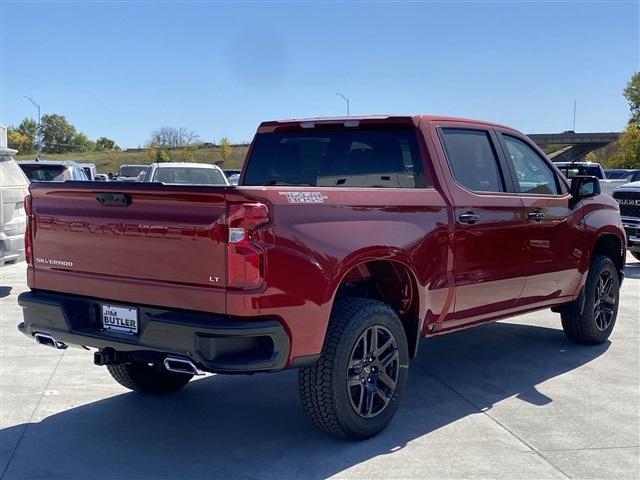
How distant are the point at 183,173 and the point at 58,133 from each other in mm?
129510

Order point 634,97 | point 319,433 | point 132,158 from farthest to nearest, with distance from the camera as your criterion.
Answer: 1. point 132,158
2. point 634,97
3. point 319,433

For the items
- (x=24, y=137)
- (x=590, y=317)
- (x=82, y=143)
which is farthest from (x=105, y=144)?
(x=590, y=317)

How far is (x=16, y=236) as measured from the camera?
1002 centimetres

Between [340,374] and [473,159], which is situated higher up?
[473,159]

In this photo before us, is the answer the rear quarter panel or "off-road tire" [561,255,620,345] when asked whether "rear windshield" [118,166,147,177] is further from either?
the rear quarter panel

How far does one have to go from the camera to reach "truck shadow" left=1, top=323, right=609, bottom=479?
167 inches

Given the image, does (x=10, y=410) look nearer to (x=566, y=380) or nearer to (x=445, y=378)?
(x=445, y=378)

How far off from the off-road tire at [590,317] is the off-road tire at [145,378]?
375 centimetres

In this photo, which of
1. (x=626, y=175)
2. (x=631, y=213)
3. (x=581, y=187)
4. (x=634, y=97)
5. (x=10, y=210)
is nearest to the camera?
A: (x=581, y=187)

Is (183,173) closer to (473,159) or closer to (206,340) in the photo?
(473,159)

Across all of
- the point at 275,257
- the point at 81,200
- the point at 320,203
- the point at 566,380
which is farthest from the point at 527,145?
the point at 81,200

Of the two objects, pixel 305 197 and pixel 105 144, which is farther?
pixel 105 144

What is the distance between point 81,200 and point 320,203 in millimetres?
1452

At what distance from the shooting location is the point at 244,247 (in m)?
3.78
